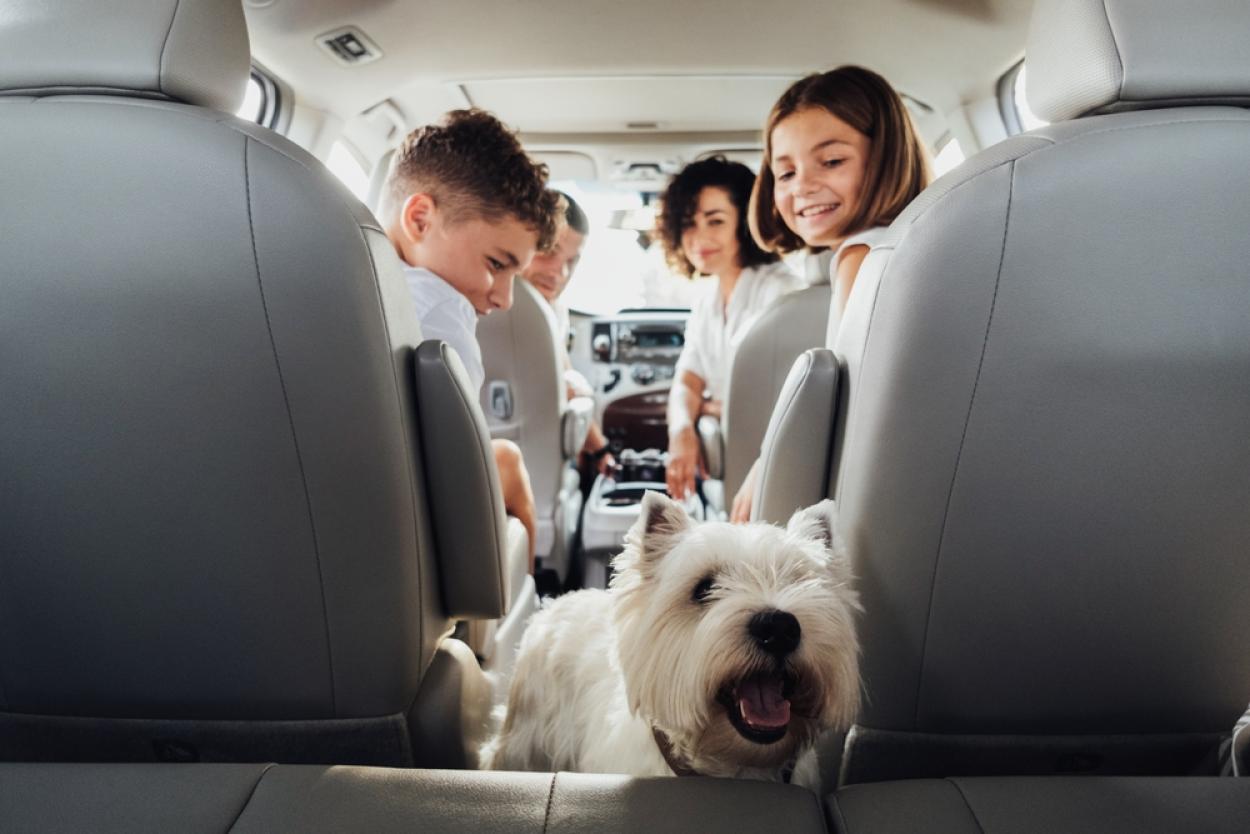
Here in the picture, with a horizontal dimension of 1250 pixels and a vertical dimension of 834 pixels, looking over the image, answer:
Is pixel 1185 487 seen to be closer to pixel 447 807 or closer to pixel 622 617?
pixel 622 617

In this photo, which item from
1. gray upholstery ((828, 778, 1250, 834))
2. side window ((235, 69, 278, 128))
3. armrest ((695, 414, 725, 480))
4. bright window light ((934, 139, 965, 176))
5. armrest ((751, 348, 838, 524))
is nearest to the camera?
gray upholstery ((828, 778, 1250, 834))

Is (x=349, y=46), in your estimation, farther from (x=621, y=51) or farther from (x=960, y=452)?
(x=960, y=452)

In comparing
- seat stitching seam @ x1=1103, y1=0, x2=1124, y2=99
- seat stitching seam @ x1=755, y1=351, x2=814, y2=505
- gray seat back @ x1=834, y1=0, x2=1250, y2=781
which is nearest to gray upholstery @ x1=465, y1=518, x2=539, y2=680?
seat stitching seam @ x1=755, y1=351, x2=814, y2=505

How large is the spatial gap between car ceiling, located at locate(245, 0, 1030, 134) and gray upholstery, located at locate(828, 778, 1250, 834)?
2.72 meters

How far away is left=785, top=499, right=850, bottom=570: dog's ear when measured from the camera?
146cm

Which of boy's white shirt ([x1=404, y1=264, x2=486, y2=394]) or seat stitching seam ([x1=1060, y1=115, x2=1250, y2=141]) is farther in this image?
boy's white shirt ([x1=404, y1=264, x2=486, y2=394])

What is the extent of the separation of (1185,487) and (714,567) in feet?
2.74

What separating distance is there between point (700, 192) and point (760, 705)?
3280 mm

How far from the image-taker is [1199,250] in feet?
3.73

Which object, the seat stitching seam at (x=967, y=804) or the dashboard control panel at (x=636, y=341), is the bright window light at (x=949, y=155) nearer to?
the dashboard control panel at (x=636, y=341)

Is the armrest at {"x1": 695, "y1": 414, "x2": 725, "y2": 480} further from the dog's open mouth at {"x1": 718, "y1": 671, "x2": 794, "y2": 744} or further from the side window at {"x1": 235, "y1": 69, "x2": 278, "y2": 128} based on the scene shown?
the side window at {"x1": 235, "y1": 69, "x2": 278, "y2": 128}

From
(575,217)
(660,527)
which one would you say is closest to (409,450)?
(660,527)

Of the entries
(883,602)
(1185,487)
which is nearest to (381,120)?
(883,602)

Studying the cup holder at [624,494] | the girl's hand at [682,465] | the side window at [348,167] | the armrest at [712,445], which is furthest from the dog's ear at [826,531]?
the side window at [348,167]
